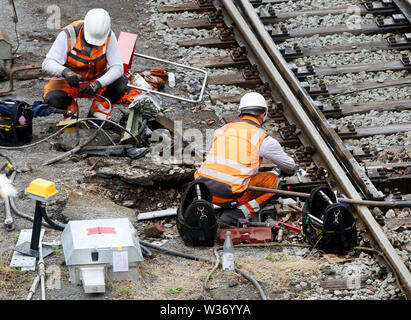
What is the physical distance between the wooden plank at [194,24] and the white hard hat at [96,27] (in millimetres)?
2782

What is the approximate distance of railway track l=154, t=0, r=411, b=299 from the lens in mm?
9844

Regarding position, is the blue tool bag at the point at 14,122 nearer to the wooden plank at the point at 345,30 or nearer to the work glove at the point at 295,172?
the work glove at the point at 295,172

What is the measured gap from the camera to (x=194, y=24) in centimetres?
1318

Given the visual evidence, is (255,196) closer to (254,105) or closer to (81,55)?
(254,105)

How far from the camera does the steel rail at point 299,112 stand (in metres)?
8.34

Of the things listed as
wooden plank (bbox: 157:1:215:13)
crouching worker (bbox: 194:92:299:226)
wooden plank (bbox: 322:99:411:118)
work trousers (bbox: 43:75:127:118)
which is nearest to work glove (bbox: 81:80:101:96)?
work trousers (bbox: 43:75:127:118)

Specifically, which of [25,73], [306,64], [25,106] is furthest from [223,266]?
[25,73]

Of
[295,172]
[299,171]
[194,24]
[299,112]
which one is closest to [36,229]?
[295,172]

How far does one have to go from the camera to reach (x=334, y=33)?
12.6m

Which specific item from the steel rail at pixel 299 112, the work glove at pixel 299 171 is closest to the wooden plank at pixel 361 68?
the steel rail at pixel 299 112
